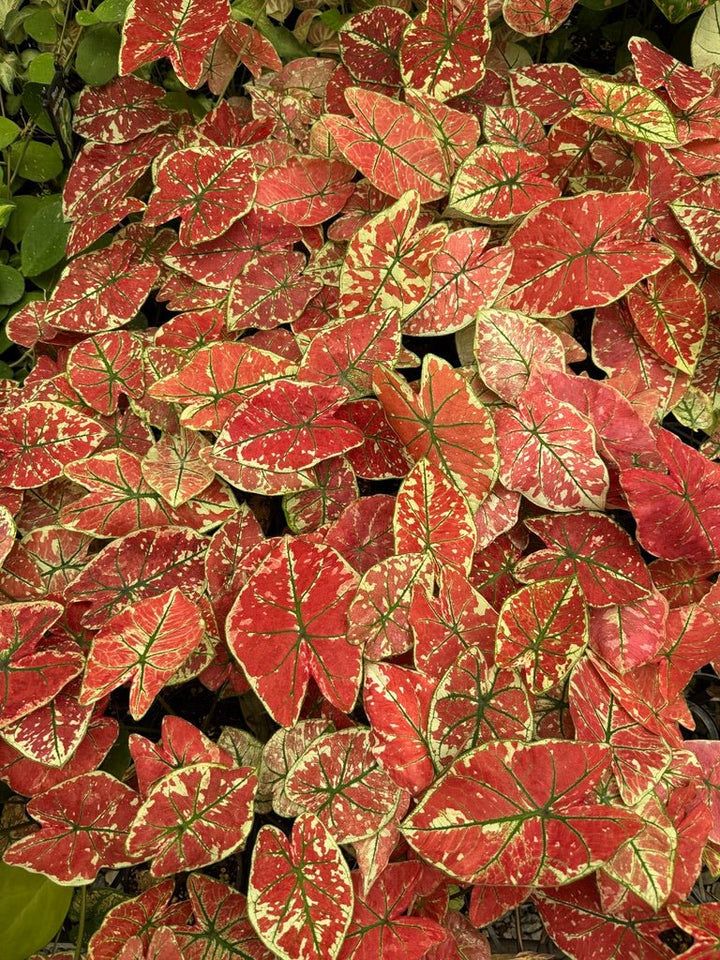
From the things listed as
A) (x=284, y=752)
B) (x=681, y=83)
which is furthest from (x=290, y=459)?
(x=681, y=83)

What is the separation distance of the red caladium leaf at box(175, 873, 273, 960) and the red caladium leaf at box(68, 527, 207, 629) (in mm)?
279

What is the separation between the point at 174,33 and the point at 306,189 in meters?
0.23

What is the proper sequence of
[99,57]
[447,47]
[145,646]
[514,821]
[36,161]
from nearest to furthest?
1. [514,821]
2. [145,646]
3. [447,47]
4. [99,57]
5. [36,161]

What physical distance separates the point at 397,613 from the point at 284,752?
18 cm

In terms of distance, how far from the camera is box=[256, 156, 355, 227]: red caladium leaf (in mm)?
951

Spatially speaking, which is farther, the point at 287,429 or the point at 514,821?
the point at 287,429

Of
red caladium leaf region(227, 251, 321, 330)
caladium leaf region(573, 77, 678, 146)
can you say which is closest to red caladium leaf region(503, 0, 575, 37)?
caladium leaf region(573, 77, 678, 146)

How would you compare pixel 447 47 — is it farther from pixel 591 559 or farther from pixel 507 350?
pixel 591 559

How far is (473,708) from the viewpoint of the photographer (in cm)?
72

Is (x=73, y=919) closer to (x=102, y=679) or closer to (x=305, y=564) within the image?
(x=102, y=679)

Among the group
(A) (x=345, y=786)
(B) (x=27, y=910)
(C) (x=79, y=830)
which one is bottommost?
(B) (x=27, y=910)

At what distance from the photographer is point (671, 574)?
32.5 inches

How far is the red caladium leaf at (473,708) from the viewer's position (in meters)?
0.71

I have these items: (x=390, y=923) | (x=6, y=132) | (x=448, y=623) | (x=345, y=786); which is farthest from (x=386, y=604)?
(x=6, y=132)
